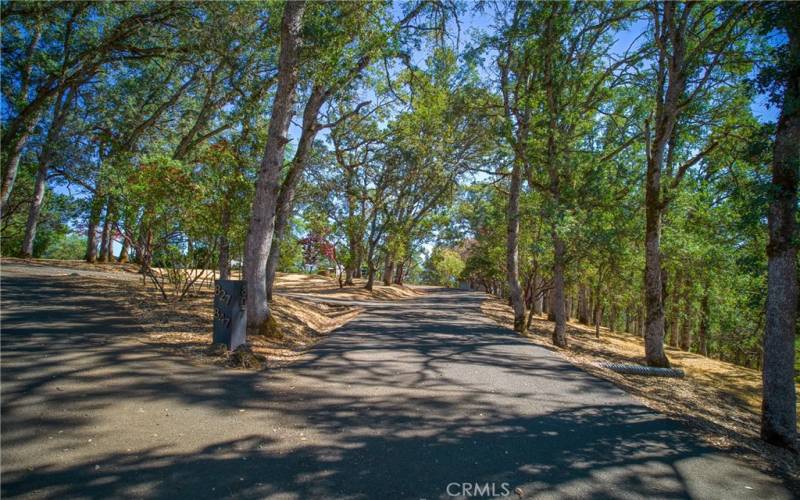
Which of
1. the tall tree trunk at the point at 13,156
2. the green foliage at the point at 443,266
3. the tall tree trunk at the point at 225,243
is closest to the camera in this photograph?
the tall tree trunk at the point at 225,243

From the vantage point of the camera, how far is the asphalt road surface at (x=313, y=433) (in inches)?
117

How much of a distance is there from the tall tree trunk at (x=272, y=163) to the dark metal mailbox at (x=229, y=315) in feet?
3.98

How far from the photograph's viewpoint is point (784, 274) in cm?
531

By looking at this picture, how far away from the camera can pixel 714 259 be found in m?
14.9

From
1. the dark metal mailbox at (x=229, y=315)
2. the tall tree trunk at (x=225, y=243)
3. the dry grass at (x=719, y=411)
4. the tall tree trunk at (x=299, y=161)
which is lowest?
the dry grass at (x=719, y=411)

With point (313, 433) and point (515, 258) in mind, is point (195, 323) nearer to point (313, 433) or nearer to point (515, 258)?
point (313, 433)

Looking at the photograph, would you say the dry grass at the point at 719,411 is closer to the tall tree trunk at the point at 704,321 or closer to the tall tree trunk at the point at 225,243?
the tall tree trunk at the point at 225,243

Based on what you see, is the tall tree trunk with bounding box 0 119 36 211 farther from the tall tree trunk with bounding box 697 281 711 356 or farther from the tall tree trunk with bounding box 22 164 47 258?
the tall tree trunk with bounding box 697 281 711 356

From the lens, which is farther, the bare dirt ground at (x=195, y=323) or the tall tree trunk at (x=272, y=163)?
the tall tree trunk at (x=272, y=163)

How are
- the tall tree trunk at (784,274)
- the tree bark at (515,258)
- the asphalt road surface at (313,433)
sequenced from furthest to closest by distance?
1. the tree bark at (515,258)
2. the tall tree trunk at (784,274)
3. the asphalt road surface at (313,433)

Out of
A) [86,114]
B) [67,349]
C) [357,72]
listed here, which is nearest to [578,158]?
[357,72]

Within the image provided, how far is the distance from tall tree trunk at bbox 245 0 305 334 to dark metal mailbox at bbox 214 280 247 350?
1213 mm

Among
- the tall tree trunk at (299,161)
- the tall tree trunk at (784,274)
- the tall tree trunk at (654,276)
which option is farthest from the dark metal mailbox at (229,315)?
the tall tree trunk at (654,276)

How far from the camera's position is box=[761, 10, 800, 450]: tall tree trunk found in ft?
17.1
